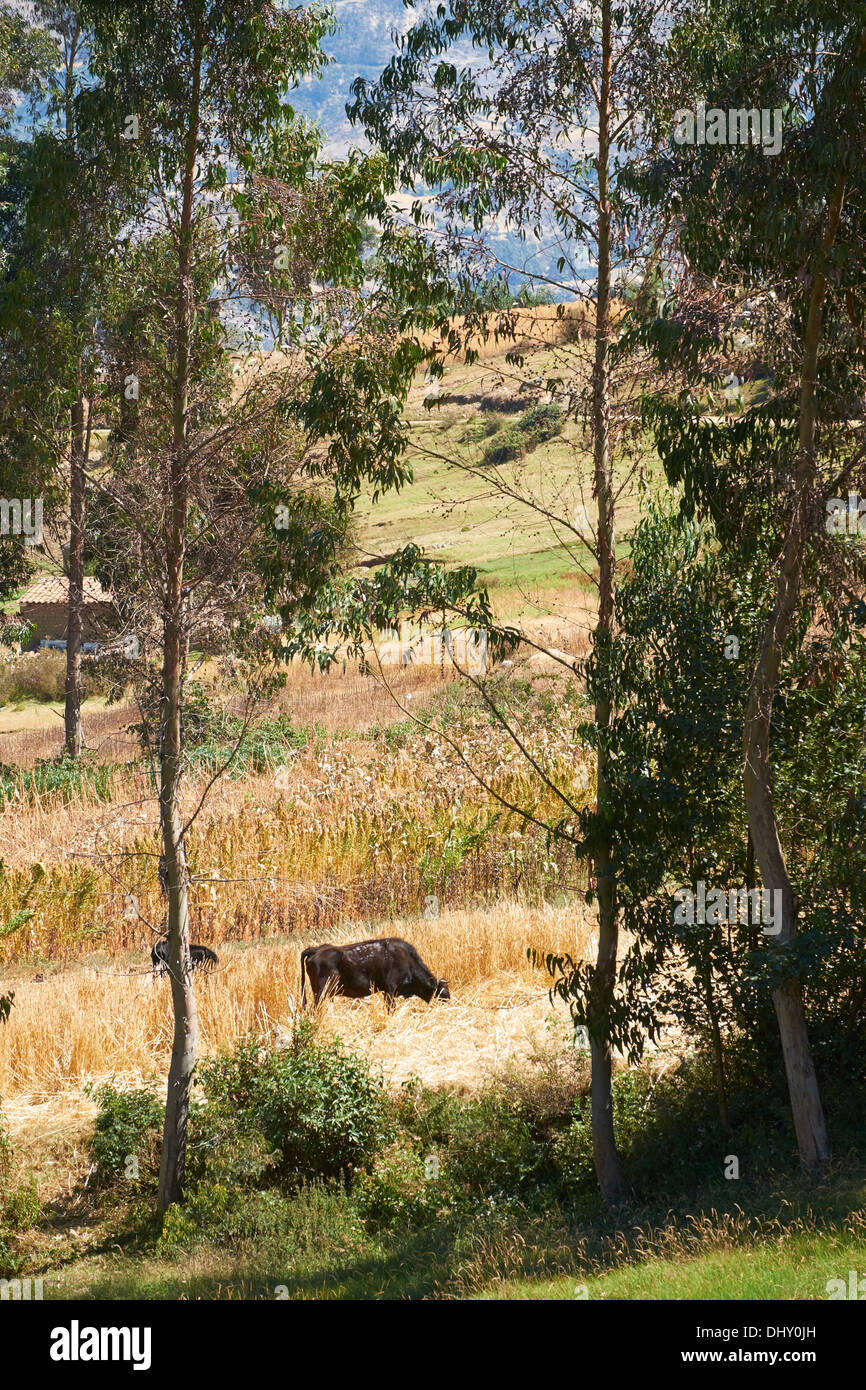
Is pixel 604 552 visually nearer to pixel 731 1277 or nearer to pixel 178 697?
pixel 178 697

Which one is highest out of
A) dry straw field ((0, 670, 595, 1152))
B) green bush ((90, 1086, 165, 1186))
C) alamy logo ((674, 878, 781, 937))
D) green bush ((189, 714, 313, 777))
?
alamy logo ((674, 878, 781, 937))

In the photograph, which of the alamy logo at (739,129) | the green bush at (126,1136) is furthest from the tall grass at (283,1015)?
the alamy logo at (739,129)

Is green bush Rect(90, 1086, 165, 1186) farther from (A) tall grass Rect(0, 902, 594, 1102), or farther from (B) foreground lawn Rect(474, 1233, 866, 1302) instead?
(B) foreground lawn Rect(474, 1233, 866, 1302)

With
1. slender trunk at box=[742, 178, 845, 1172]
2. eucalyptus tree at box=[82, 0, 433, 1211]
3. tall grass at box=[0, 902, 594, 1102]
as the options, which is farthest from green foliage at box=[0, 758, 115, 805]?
slender trunk at box=[742, 178, 845, 1172]

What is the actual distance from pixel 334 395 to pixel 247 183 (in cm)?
240

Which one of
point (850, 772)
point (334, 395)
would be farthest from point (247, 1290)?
point (334, 395)

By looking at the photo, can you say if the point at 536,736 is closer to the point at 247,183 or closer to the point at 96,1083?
the point at 96,1083

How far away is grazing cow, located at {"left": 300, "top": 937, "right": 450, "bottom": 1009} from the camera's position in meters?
11.8

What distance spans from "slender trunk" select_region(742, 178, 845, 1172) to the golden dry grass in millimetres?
3674

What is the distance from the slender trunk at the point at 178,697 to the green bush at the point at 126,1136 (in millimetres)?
464

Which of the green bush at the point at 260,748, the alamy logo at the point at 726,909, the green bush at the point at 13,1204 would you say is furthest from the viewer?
the green bush at the point at 260,748

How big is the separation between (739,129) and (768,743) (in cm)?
408

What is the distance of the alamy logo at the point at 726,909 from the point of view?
838cm

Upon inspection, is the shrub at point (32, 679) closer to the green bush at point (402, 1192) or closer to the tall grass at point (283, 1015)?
the tall grass at point (283, 1015)
